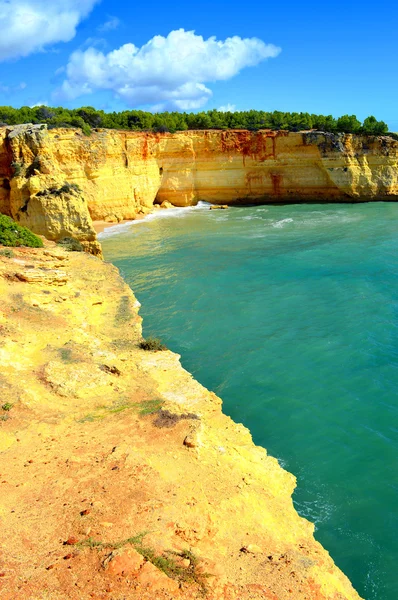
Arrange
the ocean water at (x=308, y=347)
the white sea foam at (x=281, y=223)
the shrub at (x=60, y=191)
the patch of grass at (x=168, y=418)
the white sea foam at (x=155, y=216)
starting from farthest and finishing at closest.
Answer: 1. the white sea foam at (x=281, y=223)
2. the white sea foam at (x=155, y=216)
3. the shrub at (x=60, y=191)
4. the patch of grass at (x=168, y=418)
5. the ocean water at (x=308, y=347)

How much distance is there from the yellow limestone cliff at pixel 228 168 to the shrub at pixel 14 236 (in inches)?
533

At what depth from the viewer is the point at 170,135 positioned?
4062 cm

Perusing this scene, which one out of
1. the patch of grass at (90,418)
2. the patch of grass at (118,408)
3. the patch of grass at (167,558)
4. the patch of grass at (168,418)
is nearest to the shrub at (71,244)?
the patch of grass at (118,408)

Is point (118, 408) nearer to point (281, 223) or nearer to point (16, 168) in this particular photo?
point (16, 168)

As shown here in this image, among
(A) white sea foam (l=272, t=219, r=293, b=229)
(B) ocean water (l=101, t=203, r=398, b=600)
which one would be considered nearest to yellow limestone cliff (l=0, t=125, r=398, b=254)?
(B) ocean water (l=101, t=203, r=398, b=600)

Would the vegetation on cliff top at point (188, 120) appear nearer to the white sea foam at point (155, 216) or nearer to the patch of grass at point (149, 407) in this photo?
the white sea foam at point (155, 216)

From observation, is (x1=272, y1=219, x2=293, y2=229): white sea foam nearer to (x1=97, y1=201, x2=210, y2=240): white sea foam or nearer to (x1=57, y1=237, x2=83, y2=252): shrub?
(x1=97, y1=201, x2=210, y2=240): white sea foam

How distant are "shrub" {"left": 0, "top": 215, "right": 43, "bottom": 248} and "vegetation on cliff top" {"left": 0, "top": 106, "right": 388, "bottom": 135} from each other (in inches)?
669

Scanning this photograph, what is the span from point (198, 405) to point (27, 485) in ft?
14.2

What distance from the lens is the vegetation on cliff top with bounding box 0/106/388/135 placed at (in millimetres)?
35969

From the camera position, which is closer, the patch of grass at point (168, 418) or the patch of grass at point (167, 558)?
the patch of grass at point (167, 558)

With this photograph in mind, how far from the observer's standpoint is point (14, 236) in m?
20.4

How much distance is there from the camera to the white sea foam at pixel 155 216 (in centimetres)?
3331

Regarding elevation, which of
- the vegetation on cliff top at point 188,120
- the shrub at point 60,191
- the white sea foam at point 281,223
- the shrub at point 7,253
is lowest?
the white sea foam at point 281,223
